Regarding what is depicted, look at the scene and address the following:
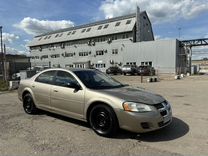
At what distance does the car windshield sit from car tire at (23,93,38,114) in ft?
6.54

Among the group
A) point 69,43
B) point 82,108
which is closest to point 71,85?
point 82,108

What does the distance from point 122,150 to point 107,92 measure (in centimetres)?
146

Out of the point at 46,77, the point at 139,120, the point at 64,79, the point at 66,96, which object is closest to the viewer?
the point at 139,120

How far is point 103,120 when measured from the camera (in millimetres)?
5430

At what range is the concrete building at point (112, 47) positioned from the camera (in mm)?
47312

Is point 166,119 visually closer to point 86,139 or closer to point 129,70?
point 86,139

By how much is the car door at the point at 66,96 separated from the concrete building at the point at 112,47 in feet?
128

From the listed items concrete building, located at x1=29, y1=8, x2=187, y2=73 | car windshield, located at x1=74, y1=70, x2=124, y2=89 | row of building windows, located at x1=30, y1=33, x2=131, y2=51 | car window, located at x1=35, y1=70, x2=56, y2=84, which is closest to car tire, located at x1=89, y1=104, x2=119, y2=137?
car windshield, located at x1=74, y1=70, x2=124, y2=89

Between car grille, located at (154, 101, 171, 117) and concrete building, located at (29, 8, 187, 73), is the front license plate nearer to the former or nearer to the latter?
car grille, located at (154, 101, 171, 117)

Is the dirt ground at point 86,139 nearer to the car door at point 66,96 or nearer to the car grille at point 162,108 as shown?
the car door at point 66,96

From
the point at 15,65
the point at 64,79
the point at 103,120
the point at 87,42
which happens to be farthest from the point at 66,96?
the point at 87,42

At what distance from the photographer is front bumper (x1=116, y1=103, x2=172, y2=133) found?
499cm

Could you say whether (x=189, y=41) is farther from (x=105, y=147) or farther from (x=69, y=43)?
(x=105, y=147)

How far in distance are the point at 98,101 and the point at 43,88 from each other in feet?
7.17
